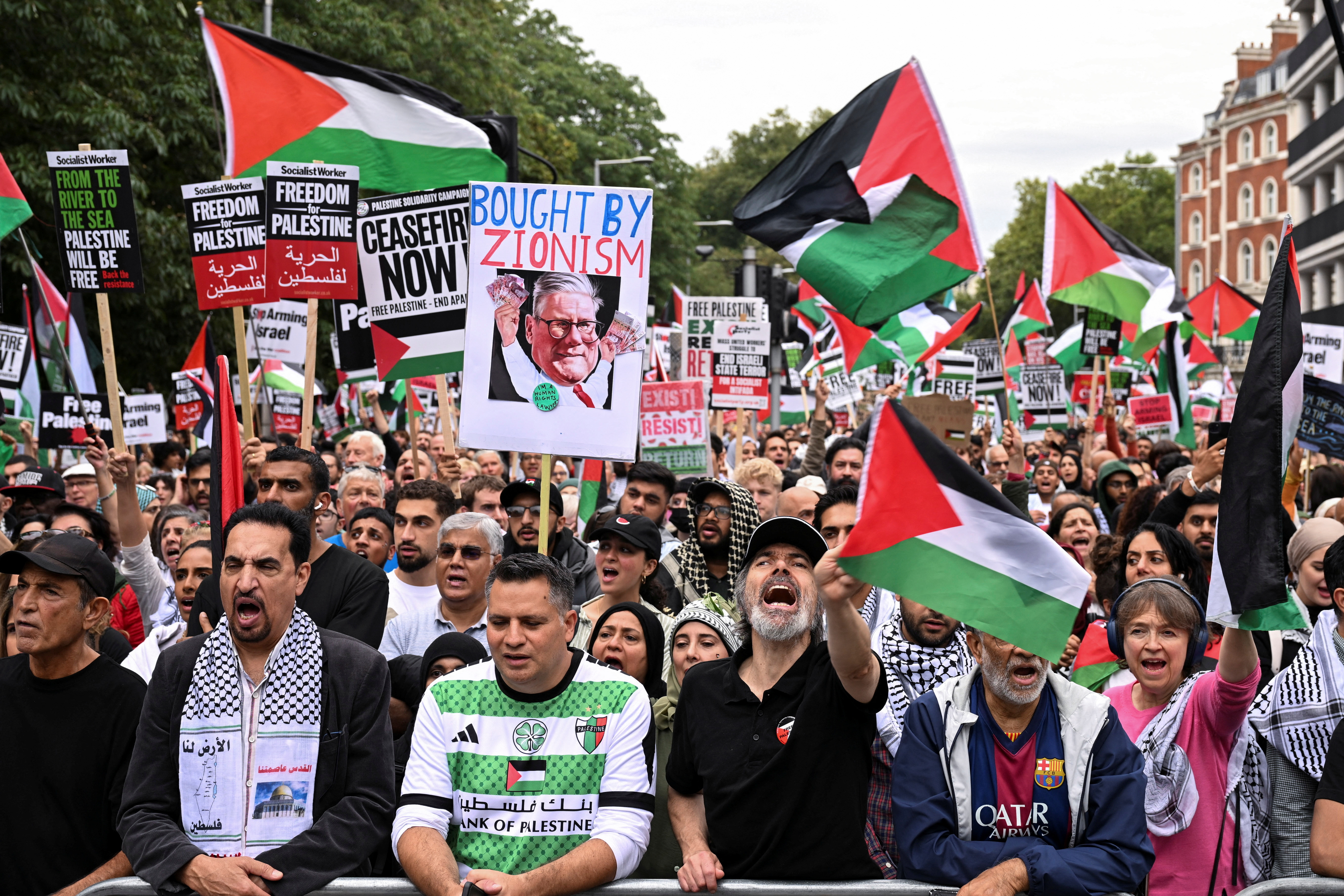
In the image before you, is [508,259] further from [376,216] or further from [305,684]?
[305,684]

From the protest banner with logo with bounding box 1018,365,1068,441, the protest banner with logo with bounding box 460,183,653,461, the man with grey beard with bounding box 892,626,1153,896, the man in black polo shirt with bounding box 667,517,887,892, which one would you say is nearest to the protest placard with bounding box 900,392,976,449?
the protest banner with logo with bounding box 460,183,653,461

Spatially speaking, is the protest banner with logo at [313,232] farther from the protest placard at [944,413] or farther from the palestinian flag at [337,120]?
the protest placard at [944,413]

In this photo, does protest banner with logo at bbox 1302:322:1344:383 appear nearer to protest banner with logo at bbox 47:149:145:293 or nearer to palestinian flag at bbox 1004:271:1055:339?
palestinian flag at bbox 1004:271:1055:339

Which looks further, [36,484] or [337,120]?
[337,120]

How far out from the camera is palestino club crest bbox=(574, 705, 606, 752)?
403 cm

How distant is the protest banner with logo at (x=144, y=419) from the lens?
1178 centimetres

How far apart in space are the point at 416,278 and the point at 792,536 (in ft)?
14.3

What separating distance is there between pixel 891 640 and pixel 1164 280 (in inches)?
396

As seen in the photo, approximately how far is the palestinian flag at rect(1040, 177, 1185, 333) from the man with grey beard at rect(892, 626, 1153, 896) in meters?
9.34

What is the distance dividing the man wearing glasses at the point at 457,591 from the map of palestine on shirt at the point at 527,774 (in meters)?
1.85

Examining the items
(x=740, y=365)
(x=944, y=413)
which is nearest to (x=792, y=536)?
(x=944, y=413)

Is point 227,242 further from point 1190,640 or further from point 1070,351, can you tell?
point 1070,351

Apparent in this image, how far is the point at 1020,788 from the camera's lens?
3754 millimetres

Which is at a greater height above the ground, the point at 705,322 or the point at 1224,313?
the point at 1224,313
